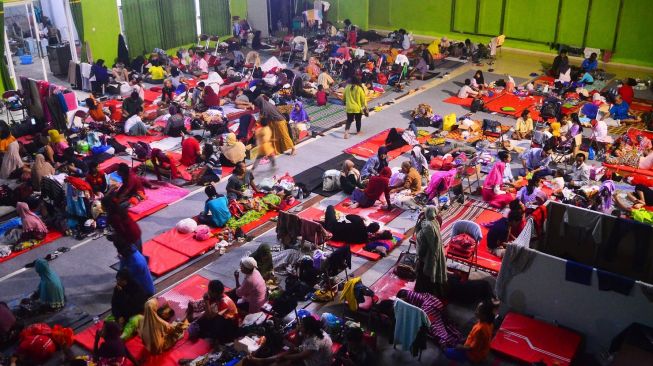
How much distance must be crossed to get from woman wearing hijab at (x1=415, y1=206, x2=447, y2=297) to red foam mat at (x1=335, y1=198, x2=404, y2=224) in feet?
8.37

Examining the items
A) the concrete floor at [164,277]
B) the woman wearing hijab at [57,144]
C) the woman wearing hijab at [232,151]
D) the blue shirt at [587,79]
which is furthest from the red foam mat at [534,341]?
the blue shirt at [587,79]

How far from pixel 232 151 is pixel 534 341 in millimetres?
7705

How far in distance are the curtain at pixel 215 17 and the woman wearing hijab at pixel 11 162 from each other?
458 inches

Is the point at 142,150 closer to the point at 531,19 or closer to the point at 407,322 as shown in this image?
the point at 407,322

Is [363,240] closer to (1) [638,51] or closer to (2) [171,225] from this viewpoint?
(2) [171,225]

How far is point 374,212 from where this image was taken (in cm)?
1204

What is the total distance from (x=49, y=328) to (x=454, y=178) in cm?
775

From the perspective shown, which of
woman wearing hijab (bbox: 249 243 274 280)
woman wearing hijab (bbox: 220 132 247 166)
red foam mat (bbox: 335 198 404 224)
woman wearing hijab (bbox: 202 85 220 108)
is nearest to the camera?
woman wearing hijab (bbox: 249 243 274 280)

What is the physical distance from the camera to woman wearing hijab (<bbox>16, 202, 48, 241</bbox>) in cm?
1103

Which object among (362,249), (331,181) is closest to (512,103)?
(331,181)

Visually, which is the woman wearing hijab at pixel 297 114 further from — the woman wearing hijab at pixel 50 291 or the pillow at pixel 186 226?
the woman wearing hijab at pixel 50 291

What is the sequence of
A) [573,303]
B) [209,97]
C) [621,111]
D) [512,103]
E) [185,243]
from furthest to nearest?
A: [512,103] < [209,97] < [621,111] < [185,243] < [573,303]

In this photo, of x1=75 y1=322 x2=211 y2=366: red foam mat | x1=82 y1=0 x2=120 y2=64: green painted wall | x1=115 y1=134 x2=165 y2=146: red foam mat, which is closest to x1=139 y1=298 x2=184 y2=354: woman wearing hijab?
x1=75 y1=322 x2=211 y2=366: red foam mat

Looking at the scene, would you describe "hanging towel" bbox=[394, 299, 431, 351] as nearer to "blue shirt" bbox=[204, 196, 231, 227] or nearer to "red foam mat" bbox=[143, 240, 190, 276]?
"red foam mat" bbox=[143, 240, 190, 276]
